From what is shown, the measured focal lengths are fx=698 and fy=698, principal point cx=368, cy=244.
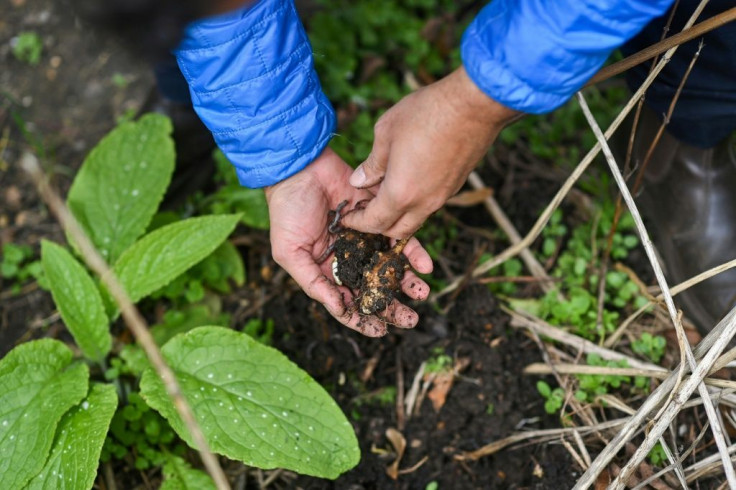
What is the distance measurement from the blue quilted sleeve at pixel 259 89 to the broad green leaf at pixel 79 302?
759 mm

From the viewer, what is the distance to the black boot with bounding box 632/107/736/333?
2596 millimetres

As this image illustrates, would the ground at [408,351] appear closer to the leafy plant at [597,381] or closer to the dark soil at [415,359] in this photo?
the dark soil at [415,359]

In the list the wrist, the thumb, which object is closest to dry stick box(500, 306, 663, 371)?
the thumb

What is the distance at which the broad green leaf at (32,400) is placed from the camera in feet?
7.32

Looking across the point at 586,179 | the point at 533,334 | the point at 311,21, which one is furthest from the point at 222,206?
the point at 586,179

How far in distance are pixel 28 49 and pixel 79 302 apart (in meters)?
1.92

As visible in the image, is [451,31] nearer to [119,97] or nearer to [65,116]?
[119,97]

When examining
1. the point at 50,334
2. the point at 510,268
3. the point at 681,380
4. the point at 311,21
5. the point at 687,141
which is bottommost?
the point at 50,334

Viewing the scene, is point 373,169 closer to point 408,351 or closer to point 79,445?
point 408,351

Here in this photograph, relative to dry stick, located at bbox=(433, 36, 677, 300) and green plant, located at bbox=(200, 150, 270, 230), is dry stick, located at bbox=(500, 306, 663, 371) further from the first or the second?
green plant, located at bbox=(200, 150, 270, 230)

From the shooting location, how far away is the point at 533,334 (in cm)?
263

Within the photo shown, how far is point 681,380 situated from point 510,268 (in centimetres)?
95

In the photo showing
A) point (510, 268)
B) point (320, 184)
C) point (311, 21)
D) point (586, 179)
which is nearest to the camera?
point (320, 184)

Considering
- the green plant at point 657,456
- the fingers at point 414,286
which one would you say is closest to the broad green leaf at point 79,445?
the fingers at point 414,286
